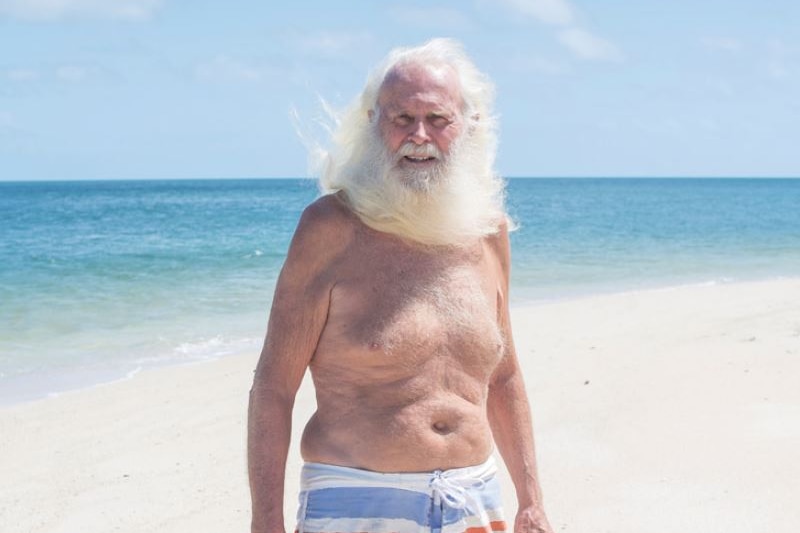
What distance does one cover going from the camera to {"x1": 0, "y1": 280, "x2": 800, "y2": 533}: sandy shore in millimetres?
4961

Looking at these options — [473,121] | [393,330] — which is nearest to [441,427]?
[393,330]

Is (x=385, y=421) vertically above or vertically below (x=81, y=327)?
above

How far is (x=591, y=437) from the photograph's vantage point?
6027 mm

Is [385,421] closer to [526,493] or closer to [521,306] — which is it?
[526,493]

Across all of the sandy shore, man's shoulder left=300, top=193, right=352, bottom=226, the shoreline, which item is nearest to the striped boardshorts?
man's shoulder left=300, top=193, right=352, bottom=226

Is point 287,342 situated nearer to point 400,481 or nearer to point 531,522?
point 400,481

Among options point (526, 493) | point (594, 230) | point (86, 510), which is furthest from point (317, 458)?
point (594, 230)

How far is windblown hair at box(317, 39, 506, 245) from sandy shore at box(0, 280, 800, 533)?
260 cm

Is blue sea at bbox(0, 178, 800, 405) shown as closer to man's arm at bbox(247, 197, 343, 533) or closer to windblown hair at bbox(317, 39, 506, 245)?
windblown hair at bbox(317, 39, 506, 245)

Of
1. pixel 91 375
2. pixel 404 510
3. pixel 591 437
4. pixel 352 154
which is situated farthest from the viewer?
pixel 91 375

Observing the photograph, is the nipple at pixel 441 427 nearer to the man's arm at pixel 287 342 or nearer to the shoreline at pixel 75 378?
the man's arm at pixel 287 342

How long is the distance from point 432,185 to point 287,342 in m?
0.49

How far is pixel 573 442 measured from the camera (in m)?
5.95

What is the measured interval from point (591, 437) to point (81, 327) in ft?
24.5
